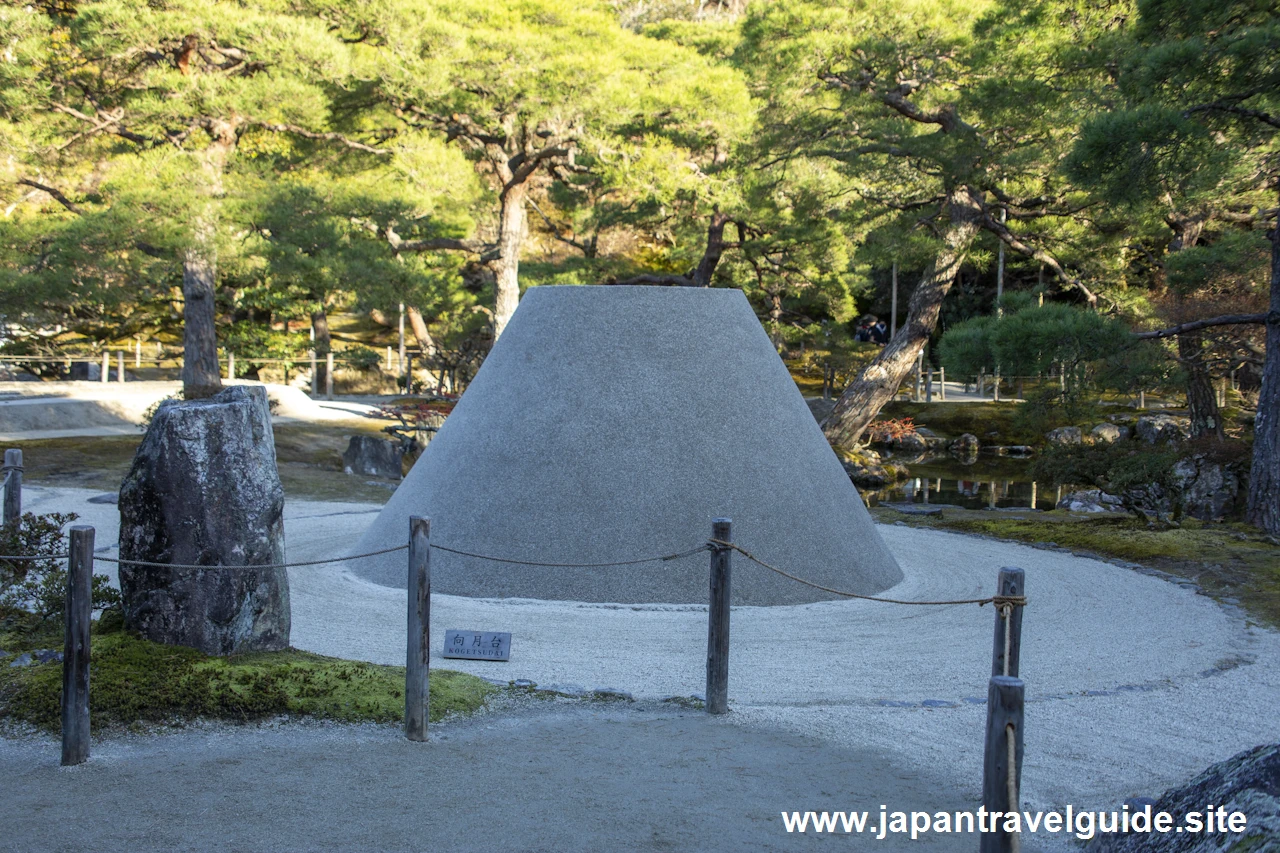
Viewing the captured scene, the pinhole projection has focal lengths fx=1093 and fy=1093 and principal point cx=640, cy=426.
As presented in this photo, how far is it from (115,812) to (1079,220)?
15.7 metres

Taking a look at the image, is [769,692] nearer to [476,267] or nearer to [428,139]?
[428,139]

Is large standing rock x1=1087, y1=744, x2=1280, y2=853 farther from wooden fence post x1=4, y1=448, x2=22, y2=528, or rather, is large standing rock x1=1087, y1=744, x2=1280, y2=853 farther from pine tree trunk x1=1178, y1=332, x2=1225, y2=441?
pine tree trunk x1=1178, y1=332, x2=1225, y2=441

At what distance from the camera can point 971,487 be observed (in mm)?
18031

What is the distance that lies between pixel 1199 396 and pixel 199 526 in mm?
13127

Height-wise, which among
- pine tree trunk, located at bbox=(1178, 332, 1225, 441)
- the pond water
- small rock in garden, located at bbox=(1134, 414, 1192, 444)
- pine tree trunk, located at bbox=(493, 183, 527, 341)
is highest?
pine tree trunk, located at bbox=(493, 183, 527, 341)

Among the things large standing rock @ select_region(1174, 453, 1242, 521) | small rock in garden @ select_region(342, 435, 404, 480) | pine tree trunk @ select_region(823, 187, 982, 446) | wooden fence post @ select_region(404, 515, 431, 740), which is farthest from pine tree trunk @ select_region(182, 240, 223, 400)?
wooden fence post @ select_region(404, 515, 431, 740)

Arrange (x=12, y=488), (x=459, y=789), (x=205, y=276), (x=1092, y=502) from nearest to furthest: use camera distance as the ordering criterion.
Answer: (x=459, y=789) → (x=12, y=488) → (x=1092, y=502) → (x=205, y=276)

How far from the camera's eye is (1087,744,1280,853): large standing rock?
2531mm

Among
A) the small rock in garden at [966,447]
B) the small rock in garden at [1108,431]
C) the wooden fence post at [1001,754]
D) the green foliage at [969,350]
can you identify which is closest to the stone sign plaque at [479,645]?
the wooden fence post at [1001,754]

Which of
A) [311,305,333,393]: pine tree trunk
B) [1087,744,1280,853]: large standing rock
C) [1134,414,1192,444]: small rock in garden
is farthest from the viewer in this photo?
[311,305,333,393]: pine tree trunk

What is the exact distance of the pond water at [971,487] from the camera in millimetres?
16431

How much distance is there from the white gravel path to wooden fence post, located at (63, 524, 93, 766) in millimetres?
1779

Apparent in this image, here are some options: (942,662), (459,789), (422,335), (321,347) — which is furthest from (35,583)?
(422,335)

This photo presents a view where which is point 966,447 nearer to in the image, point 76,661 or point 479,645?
point 479,645
